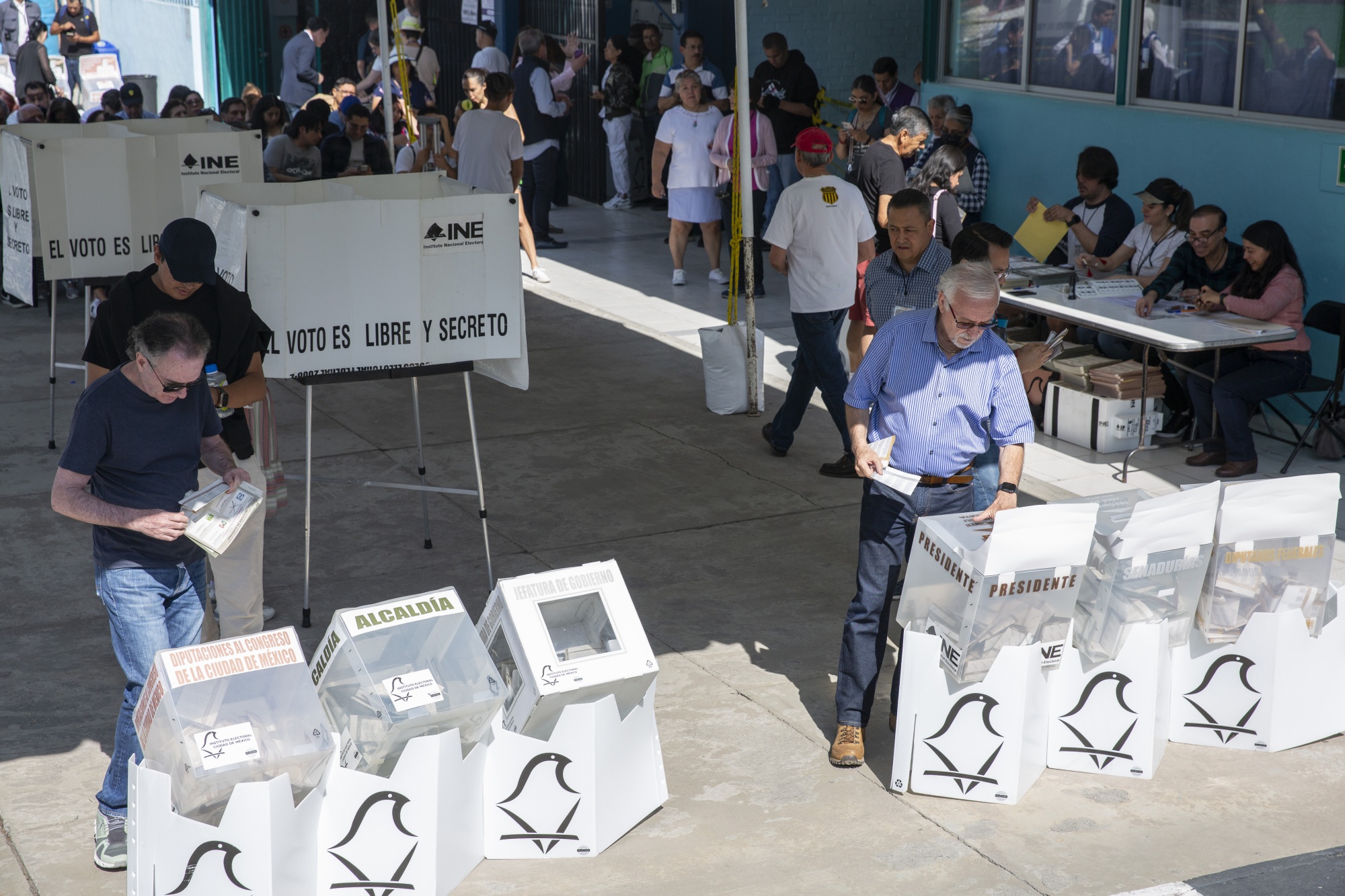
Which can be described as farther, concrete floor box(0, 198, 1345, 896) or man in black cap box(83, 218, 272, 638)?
man in black cap box(83, 218, 272, 638)

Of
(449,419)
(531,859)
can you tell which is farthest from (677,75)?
(531,859)

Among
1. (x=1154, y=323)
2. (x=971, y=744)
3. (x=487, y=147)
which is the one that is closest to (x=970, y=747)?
(x=971, y=744)

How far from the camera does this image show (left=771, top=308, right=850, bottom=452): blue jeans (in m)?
7.82

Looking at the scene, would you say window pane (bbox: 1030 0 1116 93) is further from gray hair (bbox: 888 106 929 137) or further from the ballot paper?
the ballot paper

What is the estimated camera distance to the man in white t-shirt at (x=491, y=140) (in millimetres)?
12008

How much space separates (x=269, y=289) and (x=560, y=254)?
8.96m

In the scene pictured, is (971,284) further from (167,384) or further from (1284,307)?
(1284,307)

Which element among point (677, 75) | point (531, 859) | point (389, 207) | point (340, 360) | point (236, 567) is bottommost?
point (531, 859)

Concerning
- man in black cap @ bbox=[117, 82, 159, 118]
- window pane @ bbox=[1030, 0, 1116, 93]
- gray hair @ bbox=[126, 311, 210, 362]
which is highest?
window pane @ bbox=[1030, 0, 1116, 93]

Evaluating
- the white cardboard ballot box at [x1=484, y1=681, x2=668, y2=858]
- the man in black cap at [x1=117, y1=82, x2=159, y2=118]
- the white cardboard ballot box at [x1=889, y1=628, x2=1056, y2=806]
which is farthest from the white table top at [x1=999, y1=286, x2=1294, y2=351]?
the man in black cap at [x1=117, y1=82, x2=159, y2=118]

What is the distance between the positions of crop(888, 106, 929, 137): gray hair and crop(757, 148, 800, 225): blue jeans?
364 cm

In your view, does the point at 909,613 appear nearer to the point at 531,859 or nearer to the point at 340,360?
the point at 531,859

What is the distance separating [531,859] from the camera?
14.2ft

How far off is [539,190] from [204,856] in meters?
11.7
